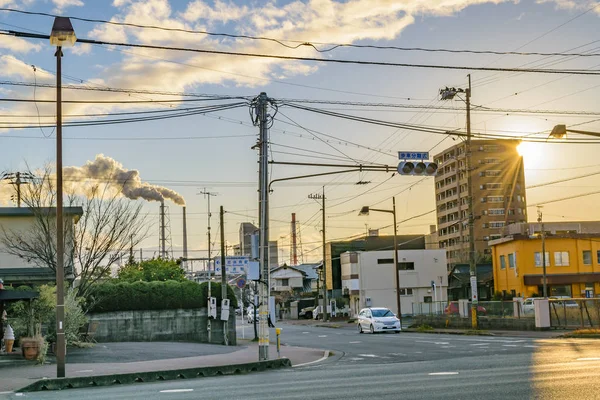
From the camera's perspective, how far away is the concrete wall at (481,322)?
41.4 metres

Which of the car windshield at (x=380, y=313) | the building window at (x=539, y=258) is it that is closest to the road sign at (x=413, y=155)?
the car windshield at (x=380, y=313)

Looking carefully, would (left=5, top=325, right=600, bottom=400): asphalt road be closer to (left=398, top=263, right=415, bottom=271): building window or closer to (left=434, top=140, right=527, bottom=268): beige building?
(left=398, top=263, right=415, bottom=271): building window

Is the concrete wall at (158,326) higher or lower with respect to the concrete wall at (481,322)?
higher

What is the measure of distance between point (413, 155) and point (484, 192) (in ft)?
331

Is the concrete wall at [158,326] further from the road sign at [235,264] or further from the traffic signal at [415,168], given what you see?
the traffic signal at [415,168]

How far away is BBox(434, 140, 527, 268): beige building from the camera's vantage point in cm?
11919

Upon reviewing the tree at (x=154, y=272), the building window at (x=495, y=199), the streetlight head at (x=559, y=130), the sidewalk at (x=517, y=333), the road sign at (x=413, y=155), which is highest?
the building window at (x=495, y=199)

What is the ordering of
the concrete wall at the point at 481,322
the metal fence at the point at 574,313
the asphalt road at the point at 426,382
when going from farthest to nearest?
1. the concrete wall at the point at 481,322
2. the metal fence at the point at 574,313
3. the asphalt road at the point at 426,382

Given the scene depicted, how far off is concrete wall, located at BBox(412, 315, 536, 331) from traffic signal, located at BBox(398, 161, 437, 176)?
1961 centimetres

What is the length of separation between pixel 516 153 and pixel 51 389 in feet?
377

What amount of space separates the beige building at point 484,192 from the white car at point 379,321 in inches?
2784

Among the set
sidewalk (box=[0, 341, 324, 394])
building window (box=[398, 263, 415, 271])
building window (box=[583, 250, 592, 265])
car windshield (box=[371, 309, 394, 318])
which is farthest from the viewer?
building window (box=[398, 263, 415, 271])

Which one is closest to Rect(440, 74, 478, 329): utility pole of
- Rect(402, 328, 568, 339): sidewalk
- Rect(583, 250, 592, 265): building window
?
Rect(402, 328, 568, 339): sidewalk

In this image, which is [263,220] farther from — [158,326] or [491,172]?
[491,172]
